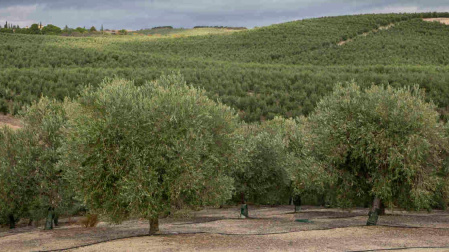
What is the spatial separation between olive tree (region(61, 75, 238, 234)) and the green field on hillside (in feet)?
59.6

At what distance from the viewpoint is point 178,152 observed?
2270 cm

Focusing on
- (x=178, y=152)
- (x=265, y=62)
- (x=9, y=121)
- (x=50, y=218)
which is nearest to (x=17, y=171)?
(x=50, y=218)

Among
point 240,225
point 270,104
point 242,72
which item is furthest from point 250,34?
point 240,225

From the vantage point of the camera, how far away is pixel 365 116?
26.6 meters

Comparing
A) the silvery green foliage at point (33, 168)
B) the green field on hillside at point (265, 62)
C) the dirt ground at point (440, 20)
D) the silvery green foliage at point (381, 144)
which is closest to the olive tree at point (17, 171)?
the silvery green foliage at point (33, 168)

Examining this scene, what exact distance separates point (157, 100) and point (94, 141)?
11.6ft

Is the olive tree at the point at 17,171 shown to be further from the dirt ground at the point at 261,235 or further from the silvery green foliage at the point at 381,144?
the silvery green foliage at the point at 381,144

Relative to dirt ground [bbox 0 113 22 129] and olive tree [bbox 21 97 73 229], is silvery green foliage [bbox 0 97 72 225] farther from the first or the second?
dirt ground [bbox 0 113 22 129]

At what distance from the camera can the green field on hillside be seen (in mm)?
62656

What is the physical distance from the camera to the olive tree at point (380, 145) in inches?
1022

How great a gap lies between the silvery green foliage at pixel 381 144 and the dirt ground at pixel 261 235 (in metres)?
2.18

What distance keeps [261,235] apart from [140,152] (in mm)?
8371

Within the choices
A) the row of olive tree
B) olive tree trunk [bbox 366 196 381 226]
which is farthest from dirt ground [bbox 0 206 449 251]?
the row of olive tree

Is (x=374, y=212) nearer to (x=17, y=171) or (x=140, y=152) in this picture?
(x=140, y=152)
